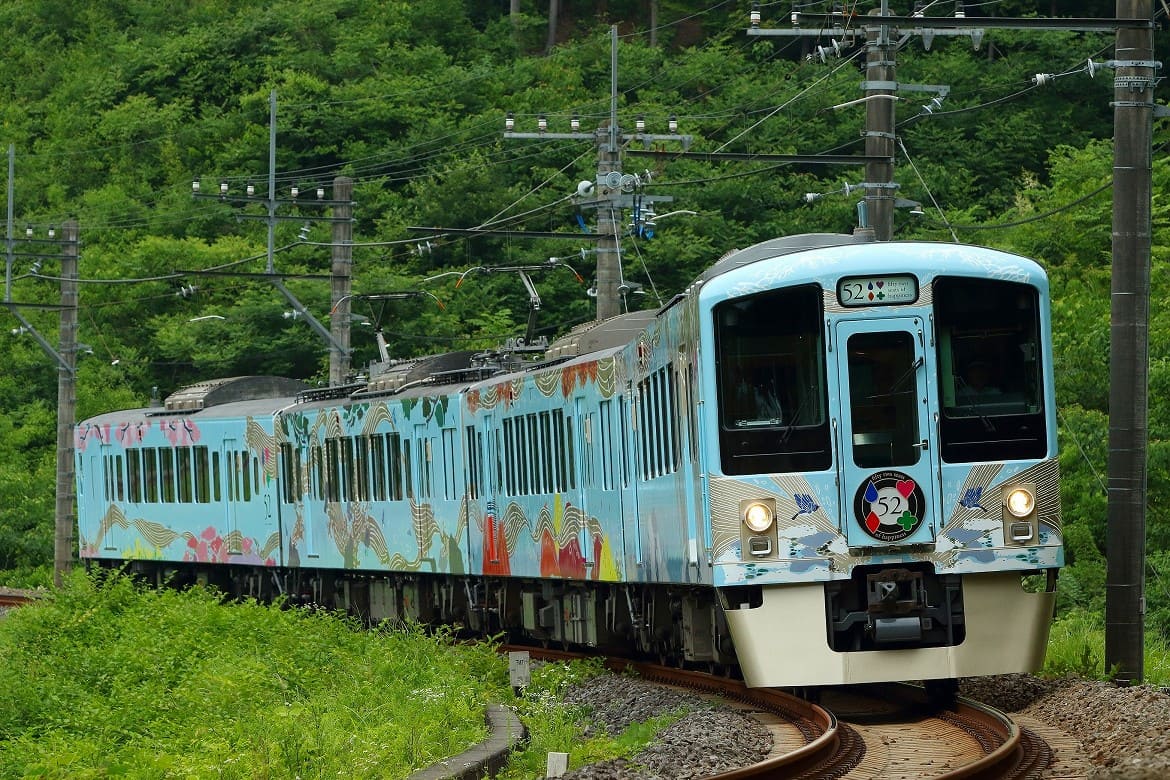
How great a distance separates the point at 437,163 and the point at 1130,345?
3963 centimetres

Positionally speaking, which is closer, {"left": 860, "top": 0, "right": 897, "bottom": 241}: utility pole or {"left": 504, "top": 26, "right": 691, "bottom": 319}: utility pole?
{"left": 860, "top": 0, "right": 897, "bottom": 241}: utility pole

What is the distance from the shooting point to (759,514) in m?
11.9

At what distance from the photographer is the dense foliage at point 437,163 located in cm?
4491

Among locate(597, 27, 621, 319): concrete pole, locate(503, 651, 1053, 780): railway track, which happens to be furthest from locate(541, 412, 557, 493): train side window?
locate(597, 27, 621, 319): concrete pole

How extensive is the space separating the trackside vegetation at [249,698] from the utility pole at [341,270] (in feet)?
27.6

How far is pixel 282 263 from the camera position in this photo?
1972 inches

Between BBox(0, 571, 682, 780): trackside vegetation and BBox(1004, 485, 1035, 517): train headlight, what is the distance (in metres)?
2.42

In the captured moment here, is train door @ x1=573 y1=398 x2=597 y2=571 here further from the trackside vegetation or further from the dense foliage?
the dense foliage

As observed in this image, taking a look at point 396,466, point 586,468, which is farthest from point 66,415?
point 586,468

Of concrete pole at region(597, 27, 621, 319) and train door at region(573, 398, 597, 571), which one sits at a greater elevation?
concrete pole at region(597, 27, 621, 319)

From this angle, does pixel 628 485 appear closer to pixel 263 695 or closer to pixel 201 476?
pixel 263 695

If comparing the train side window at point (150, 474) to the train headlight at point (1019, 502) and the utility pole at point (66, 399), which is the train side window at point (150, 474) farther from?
the train headlight at point (1019, 502)

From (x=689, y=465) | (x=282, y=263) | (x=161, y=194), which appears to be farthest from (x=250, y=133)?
(x=689, y=465)

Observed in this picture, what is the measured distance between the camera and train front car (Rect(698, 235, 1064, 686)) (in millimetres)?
11852
